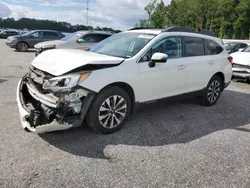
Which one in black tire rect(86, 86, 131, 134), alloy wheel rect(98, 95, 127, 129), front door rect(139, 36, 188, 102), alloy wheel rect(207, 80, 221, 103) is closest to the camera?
black tire rect(86, 86, 131, 134)

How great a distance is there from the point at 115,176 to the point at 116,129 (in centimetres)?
116

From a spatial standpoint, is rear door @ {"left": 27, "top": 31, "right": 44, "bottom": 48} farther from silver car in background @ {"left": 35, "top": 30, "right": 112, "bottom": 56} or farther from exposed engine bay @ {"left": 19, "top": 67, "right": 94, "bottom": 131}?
exposed engine bay @ {"left": 19, "top": 67, "right": 94, "bottom": 131}

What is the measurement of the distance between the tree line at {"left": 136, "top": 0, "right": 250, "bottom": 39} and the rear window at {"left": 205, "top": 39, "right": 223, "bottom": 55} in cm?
3153

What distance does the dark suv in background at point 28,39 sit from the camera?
52.5 feet

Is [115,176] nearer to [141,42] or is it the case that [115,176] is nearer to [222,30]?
[141,42]

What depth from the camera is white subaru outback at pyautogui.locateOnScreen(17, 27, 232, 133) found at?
3234mm

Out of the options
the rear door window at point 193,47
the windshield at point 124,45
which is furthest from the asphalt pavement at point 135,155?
the rear door window at point 193,47

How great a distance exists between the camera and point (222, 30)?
40.3m

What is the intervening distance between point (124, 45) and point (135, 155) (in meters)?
2.09

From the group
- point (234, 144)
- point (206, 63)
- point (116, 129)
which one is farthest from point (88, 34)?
point (234, 144)

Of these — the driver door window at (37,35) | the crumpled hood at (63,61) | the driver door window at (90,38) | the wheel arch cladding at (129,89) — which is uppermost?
the driver door window at (37,35)

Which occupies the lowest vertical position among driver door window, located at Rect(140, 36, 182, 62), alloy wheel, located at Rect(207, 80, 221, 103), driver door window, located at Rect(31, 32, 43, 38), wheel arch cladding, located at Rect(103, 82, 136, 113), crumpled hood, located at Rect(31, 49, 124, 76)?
alloy wheel, located at Rect(207, 80, 221, 103)

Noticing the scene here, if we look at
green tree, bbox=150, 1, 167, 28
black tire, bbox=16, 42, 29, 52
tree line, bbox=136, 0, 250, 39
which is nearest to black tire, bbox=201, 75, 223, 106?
black tire, bbox=16, 42, 29, 52

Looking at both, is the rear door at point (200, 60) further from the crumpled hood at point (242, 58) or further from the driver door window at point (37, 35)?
the driver door window at point (37, 35)
